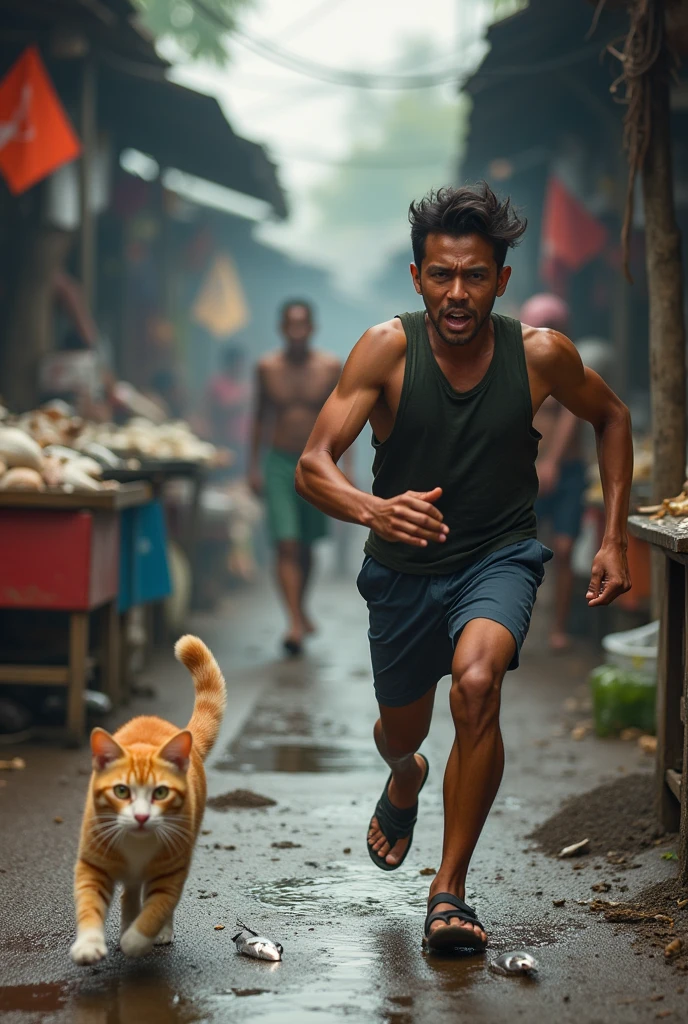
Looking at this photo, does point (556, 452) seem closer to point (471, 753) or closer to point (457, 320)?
point (457, 320)

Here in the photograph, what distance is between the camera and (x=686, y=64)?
363 inches

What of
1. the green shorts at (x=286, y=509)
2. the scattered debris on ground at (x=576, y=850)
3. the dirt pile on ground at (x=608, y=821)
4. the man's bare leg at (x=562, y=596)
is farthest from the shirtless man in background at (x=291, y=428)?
the scattered debris on ground at (x=576, y=850)

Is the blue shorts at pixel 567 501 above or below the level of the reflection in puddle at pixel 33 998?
above

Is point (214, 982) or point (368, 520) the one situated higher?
point (368, 520)

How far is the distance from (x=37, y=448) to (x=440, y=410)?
3520mm

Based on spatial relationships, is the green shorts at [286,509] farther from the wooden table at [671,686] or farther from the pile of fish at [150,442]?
the wooden table at [671,686]

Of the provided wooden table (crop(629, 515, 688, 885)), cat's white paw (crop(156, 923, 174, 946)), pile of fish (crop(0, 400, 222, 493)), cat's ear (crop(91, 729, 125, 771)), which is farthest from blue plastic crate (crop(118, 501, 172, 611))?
cat's ear (crop(91, 729, 125, 771))

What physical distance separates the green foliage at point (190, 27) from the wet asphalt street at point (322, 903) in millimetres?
25625

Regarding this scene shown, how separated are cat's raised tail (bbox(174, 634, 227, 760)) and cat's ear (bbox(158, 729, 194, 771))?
412 mm

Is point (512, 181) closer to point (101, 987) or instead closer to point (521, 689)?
point (521, 689)

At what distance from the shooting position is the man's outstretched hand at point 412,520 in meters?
3.71

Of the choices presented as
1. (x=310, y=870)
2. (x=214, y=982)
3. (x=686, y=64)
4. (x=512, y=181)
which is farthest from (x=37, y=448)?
(x=512, y=181)

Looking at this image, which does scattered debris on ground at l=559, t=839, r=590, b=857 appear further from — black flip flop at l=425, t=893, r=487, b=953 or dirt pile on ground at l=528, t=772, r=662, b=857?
black flip flop at l=425, t=893, r=487, b=953

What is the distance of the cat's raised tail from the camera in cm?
402
